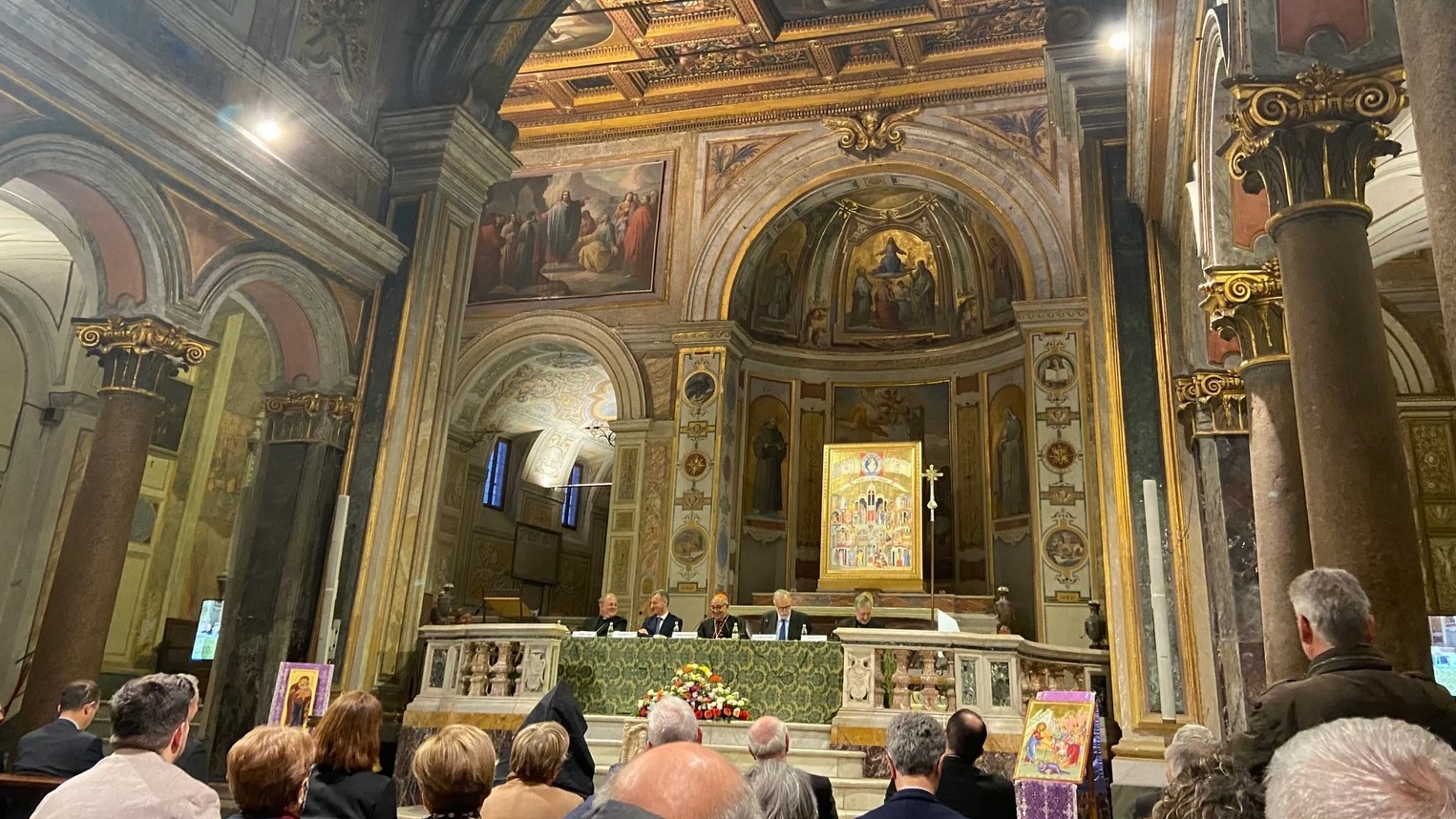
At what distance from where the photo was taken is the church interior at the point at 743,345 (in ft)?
17.7

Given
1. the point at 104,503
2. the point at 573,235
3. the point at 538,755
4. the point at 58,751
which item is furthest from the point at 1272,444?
the point at 573,235

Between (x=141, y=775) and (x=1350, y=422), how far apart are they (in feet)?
13.5

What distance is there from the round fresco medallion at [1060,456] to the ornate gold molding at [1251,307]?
766 centimetres

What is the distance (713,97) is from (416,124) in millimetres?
6631

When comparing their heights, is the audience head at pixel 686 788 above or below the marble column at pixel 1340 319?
A: below

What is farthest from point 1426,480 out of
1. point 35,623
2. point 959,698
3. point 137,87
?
point 35,623

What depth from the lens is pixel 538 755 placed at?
3.04 meters

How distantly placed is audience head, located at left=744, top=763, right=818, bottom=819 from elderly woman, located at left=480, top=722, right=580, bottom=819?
0.55 meters

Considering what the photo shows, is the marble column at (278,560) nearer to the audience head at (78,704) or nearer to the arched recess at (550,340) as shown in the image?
the audience head at (78,704)

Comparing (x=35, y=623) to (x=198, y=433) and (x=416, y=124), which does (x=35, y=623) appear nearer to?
(x=198, y=433)

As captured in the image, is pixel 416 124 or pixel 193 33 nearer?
pixel 193 33

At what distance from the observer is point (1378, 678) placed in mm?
2803

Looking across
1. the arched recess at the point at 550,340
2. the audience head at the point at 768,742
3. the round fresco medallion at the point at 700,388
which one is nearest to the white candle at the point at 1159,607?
the audience head at the point at 768,742

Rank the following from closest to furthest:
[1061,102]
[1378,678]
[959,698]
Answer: [1378,678], [959,698], [1061,102]
